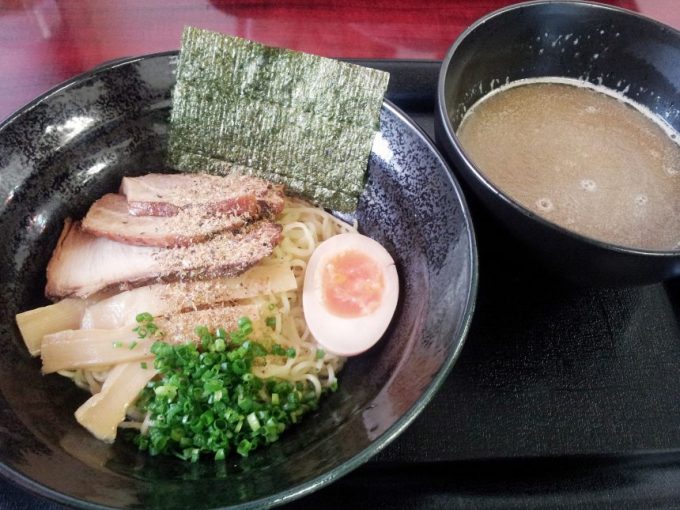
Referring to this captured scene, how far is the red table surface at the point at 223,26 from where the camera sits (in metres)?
2.38

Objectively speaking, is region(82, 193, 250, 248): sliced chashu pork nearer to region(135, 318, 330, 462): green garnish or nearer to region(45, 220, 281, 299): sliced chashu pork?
region(45, 220, 281, 299): sliced chashu pork

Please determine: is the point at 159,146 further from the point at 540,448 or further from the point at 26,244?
the point at 540,448

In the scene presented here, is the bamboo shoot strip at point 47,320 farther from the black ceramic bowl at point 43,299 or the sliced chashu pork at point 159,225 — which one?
the sliced chashu pork at point 159,225

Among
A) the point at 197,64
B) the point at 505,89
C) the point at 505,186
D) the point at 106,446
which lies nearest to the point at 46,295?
the point at 106,446

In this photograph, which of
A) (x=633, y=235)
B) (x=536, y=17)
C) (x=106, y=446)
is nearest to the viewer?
(x=106, y=446)

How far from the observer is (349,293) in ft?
5.16

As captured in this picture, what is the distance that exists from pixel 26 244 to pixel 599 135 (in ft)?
5.73

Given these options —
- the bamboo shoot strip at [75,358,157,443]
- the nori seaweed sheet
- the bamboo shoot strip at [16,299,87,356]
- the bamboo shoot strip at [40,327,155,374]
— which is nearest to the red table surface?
the nori seaweed sheet

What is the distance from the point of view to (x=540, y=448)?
4.57 feet

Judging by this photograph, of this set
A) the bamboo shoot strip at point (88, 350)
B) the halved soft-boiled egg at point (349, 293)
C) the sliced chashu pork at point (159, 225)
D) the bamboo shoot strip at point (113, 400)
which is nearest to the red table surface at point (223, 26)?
the sliced chashu pork at point (159, 225)

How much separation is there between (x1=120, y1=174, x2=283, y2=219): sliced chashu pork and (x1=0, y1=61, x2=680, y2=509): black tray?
0.63 m

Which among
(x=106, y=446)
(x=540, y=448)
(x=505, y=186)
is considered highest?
(x=505, y=186)

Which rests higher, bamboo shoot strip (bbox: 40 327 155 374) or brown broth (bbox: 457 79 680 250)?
brown broth (bbox: 457 79 680 250)

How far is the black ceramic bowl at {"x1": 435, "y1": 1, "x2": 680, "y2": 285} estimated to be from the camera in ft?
5.16
